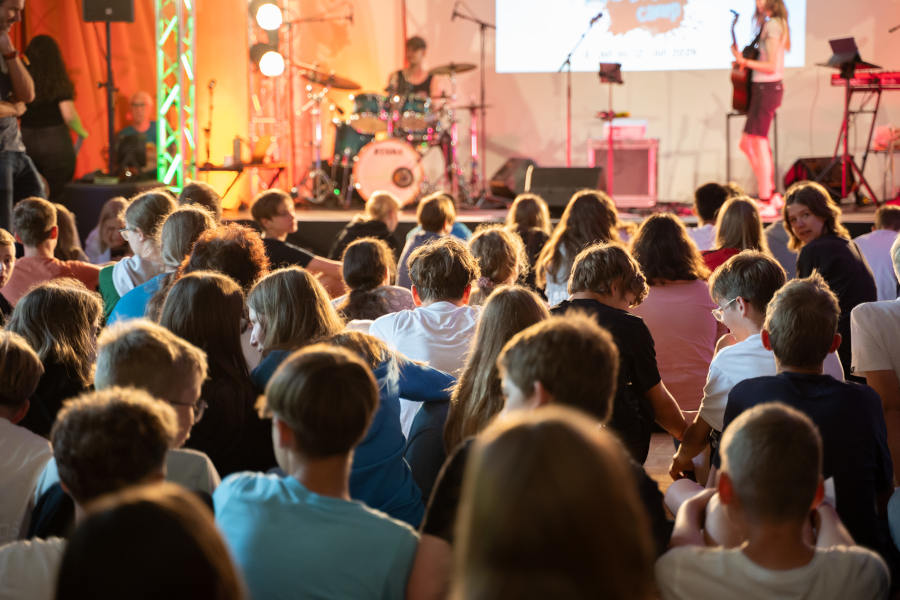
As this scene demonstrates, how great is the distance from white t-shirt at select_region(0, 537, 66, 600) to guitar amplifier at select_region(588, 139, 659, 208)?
29.6 ft

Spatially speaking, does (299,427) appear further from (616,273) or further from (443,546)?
(616,273)

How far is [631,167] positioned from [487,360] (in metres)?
8.50

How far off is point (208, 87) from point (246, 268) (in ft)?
24.0

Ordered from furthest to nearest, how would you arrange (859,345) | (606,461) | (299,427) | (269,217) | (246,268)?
(269,217) → (246,268) → (859,345) → (299,427) → (606,461)

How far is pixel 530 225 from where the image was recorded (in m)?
5.46

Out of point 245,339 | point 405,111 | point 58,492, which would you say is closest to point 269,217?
point 245,339

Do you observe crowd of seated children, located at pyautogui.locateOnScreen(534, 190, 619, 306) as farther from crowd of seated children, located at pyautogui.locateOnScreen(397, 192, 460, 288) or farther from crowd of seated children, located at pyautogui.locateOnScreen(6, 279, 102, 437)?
crowd of seated children, located at pyautogui.locateOnScreen(6, 279, 102, 437)

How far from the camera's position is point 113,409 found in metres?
1.43

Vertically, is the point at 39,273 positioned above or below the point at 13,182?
below

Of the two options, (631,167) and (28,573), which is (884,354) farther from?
(631,167)

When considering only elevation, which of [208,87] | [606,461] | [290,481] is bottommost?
[290,481]

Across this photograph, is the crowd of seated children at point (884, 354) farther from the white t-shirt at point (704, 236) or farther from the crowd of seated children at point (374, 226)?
the crowd of seated children at point (374, 226)

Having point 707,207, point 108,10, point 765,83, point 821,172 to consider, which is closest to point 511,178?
point 765,83

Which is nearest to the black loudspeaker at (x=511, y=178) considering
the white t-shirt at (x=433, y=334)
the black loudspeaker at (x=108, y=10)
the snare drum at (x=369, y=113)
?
the snare drum at (x=369, y=113)
